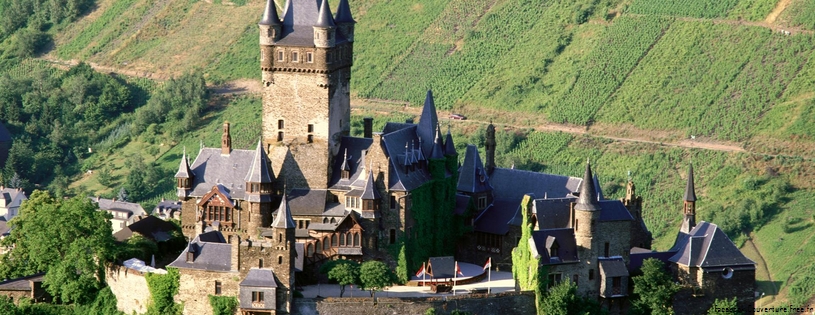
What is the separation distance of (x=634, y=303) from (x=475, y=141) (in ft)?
158

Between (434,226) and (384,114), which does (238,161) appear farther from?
(384,114)

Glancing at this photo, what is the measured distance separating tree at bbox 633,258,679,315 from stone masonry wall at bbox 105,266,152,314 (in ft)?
95.7

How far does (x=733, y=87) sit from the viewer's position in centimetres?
16175

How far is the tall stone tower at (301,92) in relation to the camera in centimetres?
12106

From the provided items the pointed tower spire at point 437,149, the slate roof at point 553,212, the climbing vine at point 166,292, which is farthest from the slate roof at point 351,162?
the climbing vine at point 166,292

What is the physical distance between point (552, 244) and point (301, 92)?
18330 mm

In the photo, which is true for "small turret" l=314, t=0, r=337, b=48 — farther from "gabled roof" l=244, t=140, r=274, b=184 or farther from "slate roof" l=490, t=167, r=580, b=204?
"slate roof" l=490, t=167, r=580, b=204

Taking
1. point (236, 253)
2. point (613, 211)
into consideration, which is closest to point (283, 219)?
point (236, 253)

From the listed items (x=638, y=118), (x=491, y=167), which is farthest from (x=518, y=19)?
(x=491, y=167)

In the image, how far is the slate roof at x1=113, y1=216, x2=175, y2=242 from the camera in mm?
128250

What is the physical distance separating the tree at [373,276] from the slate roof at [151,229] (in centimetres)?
1757

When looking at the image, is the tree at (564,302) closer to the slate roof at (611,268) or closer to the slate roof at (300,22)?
the slate roof at (611,268)

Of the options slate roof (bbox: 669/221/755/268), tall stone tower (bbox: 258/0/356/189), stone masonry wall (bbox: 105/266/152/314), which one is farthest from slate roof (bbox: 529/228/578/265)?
stone masonry wall (bbox: 105/266/152/314)

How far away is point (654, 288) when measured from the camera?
11762 cm
